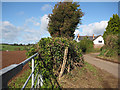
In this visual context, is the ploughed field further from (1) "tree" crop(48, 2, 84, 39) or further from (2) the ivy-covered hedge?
(1) "tree" crop(48, 2, 84, 39)

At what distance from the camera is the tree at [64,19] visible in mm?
14516

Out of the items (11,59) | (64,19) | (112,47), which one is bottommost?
(11,59)

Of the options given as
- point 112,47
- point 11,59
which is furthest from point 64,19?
point 11,59

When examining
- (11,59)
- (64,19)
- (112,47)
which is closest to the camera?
(11,59)

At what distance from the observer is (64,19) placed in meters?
14.7

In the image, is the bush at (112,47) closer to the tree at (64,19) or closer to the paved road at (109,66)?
the paved road at (109,66)

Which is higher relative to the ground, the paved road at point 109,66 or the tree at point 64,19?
the tree at point 64,19

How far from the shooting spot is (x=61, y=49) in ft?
15.3

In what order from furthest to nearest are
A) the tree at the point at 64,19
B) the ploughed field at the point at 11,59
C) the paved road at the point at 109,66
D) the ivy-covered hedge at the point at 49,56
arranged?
the tree at the point at 64,19 → the ploughed field at the point at 11,59 → the paved road at the point at 109,66 → the ivy-covered hedge at the point at 49,56

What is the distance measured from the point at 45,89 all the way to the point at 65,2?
14.8 meters

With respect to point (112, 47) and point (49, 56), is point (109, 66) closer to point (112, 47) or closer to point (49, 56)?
point (112, 47)

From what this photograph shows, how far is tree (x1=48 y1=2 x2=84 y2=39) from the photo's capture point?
1452cm

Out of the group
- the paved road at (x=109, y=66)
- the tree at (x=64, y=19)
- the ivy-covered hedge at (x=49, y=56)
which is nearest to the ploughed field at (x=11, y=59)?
the ivy-covered hedge at (x=49, y=56)

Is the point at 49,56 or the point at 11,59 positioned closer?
the point at 49,56
